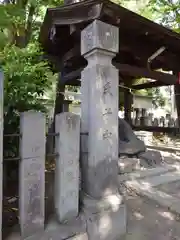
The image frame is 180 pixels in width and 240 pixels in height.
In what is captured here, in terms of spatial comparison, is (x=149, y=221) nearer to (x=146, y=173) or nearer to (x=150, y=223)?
(x=150, y=223)

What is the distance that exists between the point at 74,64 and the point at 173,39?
2.89 metres

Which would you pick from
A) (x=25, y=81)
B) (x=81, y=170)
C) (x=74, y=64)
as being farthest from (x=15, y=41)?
(x=81, y=170)

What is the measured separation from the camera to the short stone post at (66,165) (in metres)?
2.42

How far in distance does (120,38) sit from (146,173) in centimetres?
313

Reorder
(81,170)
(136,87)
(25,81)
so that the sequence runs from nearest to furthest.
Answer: (81,170), (25,81), (136,87)

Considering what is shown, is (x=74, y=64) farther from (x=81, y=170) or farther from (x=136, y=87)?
(x=81, y=170)

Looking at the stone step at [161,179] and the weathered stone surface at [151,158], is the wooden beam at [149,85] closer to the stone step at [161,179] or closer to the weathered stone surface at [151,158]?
the weathered stone surface at [151,158]

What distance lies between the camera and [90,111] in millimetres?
2693

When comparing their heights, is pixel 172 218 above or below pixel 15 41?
below

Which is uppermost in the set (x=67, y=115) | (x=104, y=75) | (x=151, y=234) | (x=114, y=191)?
(x=104, y=75)

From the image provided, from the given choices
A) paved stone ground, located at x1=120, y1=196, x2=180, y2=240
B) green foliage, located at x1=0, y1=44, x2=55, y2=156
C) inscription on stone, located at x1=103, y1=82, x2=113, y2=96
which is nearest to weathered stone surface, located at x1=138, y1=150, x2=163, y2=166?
paved stone ground, located at x1=120, y1=196, x2=180, y2=240

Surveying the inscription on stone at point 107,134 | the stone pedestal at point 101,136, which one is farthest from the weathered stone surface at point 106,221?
the inscription on stone at point 107,134

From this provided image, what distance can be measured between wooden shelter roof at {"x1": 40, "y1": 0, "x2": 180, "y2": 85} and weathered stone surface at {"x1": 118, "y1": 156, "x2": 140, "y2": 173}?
2.62 m

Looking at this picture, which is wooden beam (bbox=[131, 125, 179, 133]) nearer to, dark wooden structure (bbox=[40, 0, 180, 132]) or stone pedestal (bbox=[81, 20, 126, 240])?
dark wooden structure (bbox=[40, 0, 180, 132])
